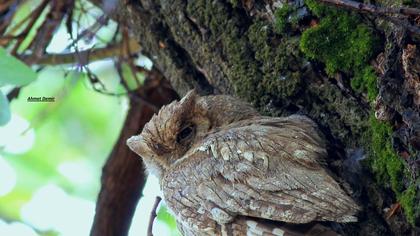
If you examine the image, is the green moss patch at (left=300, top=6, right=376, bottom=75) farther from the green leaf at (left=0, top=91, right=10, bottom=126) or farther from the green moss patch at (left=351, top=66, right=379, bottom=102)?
the green leaf at (left=0, top=91, right=10, bottom=126)

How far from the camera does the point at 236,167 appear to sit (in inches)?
82.7

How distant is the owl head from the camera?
93.7 inches

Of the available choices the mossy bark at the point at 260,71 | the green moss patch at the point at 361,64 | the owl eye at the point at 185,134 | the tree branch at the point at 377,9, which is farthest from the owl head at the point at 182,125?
the tree branch at the point at 377,9

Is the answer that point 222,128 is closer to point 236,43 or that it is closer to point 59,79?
A: point 236,43

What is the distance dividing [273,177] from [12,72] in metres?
0.80

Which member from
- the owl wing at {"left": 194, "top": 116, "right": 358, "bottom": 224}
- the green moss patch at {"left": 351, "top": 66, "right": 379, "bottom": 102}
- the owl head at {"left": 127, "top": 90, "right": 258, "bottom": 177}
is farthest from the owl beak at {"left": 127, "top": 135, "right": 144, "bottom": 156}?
the green moss patch at {"left": 351, "top": 66, "right": 379, "bottom": 102}

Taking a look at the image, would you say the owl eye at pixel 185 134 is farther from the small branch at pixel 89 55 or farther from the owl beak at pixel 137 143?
the small branch at pixel 89 55

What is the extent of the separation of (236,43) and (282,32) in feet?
0.72

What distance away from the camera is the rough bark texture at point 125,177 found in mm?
3117

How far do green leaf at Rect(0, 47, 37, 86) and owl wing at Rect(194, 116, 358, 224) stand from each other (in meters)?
0.54

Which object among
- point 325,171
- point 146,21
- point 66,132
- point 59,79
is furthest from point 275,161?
point 66,132

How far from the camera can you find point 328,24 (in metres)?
2.15

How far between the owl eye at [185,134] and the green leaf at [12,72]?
1.51ft

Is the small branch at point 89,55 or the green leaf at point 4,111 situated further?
the small branch at point 89,55
